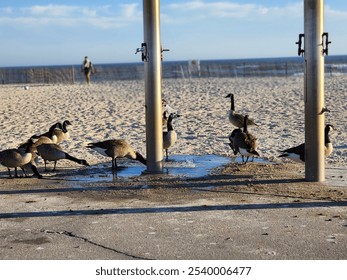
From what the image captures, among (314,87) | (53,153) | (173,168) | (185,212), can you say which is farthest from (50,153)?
(314,87)

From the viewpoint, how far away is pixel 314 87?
7.86 metres

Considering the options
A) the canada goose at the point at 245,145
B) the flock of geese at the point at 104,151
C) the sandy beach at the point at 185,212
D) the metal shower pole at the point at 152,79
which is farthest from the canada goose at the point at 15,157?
the canada goose at the point at 245,145

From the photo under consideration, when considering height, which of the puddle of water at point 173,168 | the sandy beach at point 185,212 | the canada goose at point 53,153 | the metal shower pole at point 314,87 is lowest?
the sandy beach at point 185,212

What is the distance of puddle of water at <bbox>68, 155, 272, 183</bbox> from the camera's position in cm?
882

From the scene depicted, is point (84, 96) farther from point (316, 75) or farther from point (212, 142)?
point (316, 75)

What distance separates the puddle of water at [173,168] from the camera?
882 cm

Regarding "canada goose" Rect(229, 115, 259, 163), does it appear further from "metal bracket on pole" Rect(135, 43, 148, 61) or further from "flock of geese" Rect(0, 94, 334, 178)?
"metal bracket on pole" Rect(135, 43, 148, 61)

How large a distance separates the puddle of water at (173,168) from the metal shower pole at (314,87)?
1743 millimetres

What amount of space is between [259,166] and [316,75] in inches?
86.3

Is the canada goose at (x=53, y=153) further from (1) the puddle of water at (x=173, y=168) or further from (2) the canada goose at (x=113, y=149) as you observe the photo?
(2) the canada goose at (x=113, y=149)

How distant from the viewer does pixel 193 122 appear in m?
17.3

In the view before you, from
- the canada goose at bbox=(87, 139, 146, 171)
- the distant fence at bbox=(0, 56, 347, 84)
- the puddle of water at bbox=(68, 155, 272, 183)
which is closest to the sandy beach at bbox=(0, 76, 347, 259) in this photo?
the puddle of water at bbox=(68, 155, 272, 183)

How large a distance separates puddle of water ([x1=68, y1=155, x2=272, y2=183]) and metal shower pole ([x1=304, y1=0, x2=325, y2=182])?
174 centimetres
